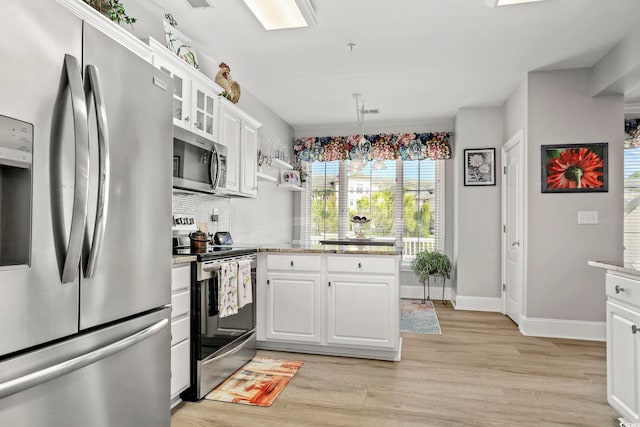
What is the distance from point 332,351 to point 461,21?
2764 mm

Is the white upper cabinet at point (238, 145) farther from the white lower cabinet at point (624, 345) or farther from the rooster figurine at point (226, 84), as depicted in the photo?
the white lower cabinet at point (624, 345)

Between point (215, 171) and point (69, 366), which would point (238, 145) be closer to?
point (215, 171)

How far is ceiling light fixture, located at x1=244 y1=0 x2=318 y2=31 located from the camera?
2.85 m

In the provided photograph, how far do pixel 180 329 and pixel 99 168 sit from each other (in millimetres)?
1518

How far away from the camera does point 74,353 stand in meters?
1.09

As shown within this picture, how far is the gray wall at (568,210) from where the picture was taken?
402 cm

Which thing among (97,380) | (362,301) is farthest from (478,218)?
(97,380)

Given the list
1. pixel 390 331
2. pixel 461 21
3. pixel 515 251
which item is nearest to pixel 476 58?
pixel 461 21

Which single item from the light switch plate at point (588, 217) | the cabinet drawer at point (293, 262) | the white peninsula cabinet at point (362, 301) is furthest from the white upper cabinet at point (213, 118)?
the light switch plate at point (588, 217)

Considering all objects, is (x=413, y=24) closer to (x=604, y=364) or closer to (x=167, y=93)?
(x=167, y=93)

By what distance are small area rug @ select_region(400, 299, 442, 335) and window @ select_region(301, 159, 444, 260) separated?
36.5 inches

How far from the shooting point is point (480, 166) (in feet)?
17.9

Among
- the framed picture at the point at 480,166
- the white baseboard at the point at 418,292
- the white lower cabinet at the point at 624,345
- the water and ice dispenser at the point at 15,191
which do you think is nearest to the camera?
the water and ice dispenser at the point at 15,191

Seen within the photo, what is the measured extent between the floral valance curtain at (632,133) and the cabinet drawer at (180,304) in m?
5.39
